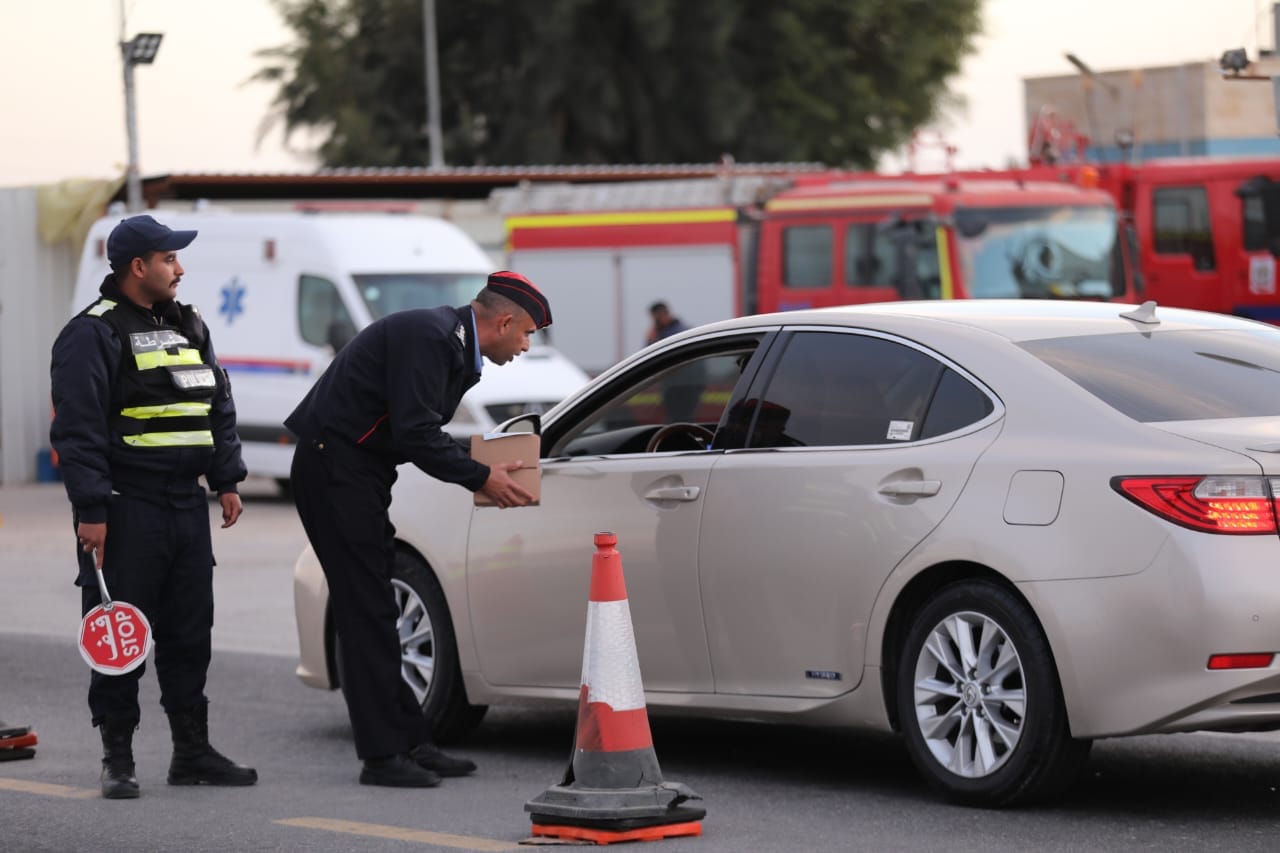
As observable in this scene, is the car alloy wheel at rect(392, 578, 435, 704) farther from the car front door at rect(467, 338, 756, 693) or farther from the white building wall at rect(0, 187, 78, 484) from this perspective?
the white building wall at rect(0, 187, 78, 484)

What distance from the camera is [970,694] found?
6.81 meters

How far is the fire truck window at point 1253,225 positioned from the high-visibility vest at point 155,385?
17.0 metres

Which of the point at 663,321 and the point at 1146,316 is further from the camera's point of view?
the point at 663,321

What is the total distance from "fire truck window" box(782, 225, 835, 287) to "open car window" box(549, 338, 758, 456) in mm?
13449

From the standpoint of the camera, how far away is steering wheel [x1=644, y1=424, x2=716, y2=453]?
26.3ft

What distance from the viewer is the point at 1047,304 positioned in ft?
25.3

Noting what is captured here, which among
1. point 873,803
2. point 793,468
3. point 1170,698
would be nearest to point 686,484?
point 793,468

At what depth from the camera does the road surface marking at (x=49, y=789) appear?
7625 millimetres

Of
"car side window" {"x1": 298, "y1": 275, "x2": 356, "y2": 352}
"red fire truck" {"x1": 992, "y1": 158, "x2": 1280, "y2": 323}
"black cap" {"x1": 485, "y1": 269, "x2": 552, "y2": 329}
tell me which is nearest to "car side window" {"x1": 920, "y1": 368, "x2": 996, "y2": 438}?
"black cap" {"x1": 485, "y1": 269, "x2": 552, "y2": 329}

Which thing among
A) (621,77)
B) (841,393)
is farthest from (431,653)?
(621,77)

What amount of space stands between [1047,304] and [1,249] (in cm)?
1935

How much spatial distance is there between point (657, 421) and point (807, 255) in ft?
45.1

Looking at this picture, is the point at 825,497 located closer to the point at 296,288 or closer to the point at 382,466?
the point at 382,466

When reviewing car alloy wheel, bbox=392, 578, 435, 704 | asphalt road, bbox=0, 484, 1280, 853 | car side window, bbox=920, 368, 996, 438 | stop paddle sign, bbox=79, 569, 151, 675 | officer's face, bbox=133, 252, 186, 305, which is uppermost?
officer's face, bbox=133, 252, 186, 305
